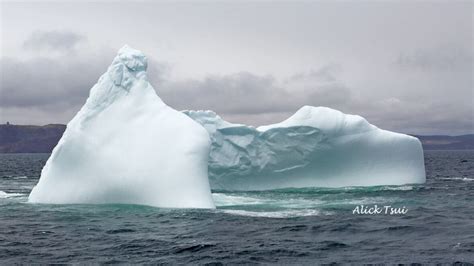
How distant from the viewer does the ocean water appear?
16328mm

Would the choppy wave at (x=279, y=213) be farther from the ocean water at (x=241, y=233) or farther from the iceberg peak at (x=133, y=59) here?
the iceberg peak at (x=133, y=59)

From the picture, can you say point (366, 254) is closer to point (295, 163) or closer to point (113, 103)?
point (113, 103)

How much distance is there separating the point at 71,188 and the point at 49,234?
8.37 m

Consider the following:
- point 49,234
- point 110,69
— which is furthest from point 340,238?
point 110,69

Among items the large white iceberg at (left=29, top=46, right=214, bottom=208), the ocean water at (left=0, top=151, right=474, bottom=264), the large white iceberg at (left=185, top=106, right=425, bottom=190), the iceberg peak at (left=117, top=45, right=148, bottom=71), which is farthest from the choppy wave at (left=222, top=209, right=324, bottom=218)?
the large white iceberg at (left=185, top=106, right=425, bottom=190)

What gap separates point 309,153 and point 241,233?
20284 mm

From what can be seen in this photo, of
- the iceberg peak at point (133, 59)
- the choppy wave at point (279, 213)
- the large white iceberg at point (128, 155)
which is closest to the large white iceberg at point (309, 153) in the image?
the iceberg peak at point (133, 59)

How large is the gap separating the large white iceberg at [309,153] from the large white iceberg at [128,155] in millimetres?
9152

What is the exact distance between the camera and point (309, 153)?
39312mm

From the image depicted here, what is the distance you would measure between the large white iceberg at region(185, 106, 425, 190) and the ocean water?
966cm

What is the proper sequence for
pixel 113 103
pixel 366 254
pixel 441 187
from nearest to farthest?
pixel 366 254, pixel 113 103, pixel 441 187

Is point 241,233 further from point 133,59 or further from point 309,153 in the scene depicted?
point 309,153

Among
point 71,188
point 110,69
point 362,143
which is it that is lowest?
point 71,188

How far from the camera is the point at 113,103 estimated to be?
29.9 metres
